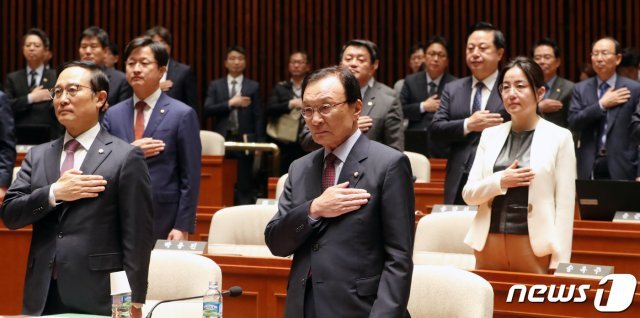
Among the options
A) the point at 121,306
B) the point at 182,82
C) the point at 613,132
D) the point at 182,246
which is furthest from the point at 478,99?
the point at 121,306

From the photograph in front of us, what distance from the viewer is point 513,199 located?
3648mm

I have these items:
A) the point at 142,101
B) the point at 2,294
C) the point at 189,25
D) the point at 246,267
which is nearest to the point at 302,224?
the point at 246,267

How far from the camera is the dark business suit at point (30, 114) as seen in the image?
672 centimetres

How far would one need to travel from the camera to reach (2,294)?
4637mm

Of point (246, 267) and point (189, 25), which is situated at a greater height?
point (189, 25)

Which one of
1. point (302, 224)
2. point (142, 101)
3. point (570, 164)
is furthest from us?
point (142, 101)

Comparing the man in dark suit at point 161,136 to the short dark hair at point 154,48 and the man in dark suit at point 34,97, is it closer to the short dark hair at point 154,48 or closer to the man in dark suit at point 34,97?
the short dark hair at point 154,48

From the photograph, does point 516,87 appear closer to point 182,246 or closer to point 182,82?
point 182,246

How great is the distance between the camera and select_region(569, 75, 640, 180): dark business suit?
6.17 meters

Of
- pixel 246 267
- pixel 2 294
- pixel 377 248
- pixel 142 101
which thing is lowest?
pixel 2 294

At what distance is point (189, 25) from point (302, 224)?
7.10 meters

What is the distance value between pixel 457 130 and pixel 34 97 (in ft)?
11.2

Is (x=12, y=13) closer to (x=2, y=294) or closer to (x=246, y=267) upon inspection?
(x=2, y=294)

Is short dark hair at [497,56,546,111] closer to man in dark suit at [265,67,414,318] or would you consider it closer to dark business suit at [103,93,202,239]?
man in dark suit at [265,67,414,318]
